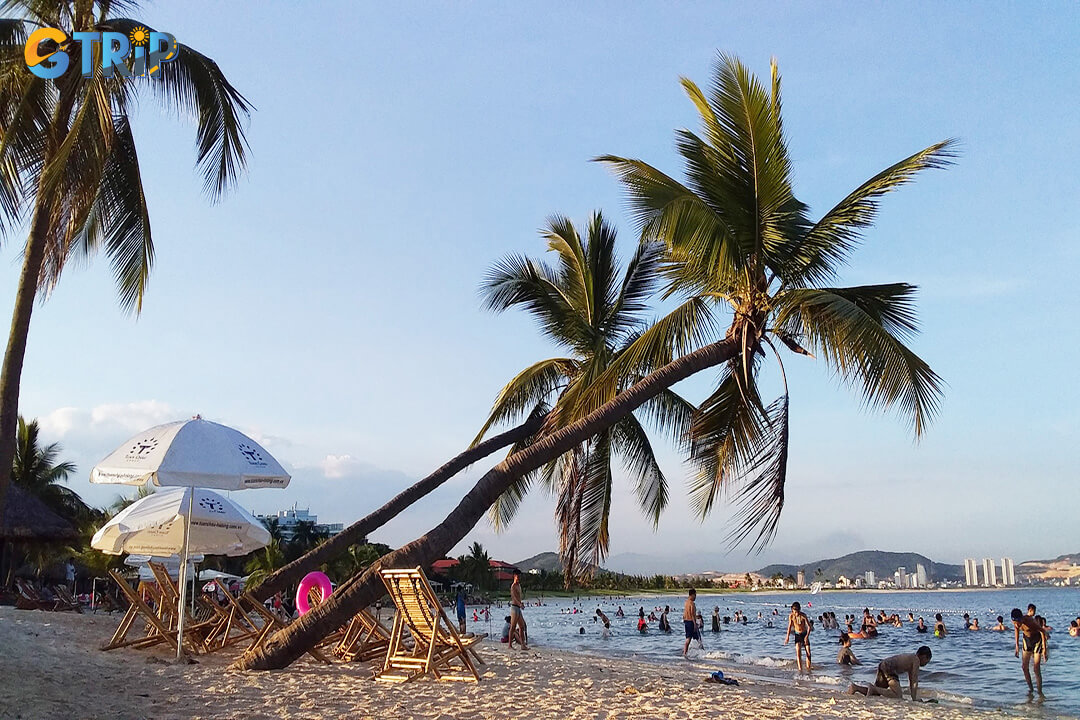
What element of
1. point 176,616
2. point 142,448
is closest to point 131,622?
point 176,616

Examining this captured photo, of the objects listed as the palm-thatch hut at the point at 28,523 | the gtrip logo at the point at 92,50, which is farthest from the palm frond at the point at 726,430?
the palm-thatch hut at the point at 28,523

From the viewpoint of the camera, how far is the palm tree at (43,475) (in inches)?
1190

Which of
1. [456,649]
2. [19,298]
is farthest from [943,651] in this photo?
[19,298]

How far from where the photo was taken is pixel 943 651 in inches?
899

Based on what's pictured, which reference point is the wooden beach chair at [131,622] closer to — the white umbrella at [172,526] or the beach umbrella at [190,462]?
the beach umbrella at [190,462]

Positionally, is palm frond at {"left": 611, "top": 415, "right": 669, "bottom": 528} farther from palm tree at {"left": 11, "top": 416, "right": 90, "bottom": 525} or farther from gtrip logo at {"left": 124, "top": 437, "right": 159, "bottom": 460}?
palm tree at {"left": 11, "top": 416, "right": 90, "bottom": 525}

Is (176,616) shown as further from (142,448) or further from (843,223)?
(843,223)

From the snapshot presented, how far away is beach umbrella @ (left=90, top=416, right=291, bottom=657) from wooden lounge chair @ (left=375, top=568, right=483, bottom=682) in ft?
5.58

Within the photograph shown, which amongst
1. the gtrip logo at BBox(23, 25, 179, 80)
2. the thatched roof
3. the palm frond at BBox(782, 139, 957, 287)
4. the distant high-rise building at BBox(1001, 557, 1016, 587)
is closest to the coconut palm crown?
the palm frond at BBox(782, 139, 957, 287)

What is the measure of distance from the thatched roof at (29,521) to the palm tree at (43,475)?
207 inches

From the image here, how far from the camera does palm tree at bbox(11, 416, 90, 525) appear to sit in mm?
30219

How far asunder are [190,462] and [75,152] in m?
2.89

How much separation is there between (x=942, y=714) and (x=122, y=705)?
277 inches

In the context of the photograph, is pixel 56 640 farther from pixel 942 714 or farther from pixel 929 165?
pixel 929 165
